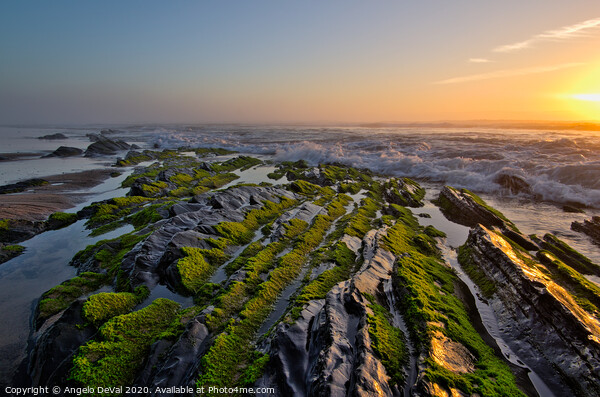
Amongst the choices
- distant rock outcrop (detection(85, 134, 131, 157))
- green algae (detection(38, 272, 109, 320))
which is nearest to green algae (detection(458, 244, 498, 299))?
green algae (detection(38, 272, 109, 320))

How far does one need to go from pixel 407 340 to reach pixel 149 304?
9099mm

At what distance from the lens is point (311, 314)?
866 centimetres

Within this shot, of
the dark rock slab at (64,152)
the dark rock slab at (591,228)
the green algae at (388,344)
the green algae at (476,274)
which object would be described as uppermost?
the dark rock slab at (64,152)

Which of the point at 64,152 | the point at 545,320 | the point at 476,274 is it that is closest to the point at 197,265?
the point at 545,320

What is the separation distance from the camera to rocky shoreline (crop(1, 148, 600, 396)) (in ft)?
22.1

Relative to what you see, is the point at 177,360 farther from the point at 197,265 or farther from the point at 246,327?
the point at 197,265

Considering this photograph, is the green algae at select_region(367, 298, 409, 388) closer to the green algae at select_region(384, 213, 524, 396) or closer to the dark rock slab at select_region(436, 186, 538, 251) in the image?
the green algae at select_region(384, 213, 524, 396)

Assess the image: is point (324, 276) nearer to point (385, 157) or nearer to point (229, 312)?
point (229, 312)

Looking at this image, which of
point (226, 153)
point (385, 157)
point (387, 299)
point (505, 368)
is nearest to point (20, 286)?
point (387, 299)

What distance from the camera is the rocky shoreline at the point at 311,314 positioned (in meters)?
6.74

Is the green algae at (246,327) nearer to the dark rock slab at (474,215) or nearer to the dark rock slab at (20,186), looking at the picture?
the dark rock slab at (474,215)

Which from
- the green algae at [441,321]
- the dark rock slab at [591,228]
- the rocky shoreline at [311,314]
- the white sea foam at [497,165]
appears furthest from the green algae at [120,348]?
the white sea foam at [497,165]

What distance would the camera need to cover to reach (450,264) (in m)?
14.9

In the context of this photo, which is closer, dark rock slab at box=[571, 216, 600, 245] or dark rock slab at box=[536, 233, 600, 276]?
dark rock slab at box=[536, 233, 600, 276]
